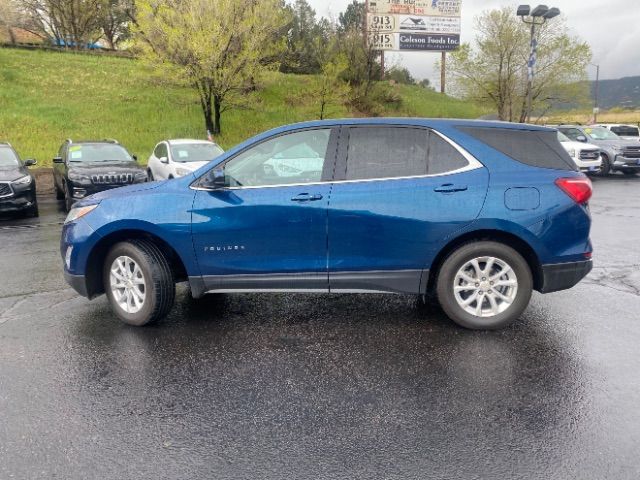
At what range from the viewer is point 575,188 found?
4.36 metres

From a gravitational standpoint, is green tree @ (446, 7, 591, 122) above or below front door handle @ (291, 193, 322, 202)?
above

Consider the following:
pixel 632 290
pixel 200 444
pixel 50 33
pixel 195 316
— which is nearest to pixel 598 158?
pixel 632 290

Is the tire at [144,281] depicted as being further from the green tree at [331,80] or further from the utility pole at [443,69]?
the utility pole at [443,69]

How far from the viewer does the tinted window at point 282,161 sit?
455 centimetres

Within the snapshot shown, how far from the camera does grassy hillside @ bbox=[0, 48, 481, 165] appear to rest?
77.7ft

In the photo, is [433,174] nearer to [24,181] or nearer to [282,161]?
[282,161]

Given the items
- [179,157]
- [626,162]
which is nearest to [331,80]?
[626,162]

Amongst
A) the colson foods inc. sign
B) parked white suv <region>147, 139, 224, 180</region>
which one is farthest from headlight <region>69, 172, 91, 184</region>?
the colson foods inc. sign

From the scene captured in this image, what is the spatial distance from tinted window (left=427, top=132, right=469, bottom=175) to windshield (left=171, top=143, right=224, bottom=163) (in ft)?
32.9

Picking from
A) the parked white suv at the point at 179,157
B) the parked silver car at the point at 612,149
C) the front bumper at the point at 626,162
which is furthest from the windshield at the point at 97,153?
the front bumper at the point at 626,162

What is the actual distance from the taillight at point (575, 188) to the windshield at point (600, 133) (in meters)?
18.1

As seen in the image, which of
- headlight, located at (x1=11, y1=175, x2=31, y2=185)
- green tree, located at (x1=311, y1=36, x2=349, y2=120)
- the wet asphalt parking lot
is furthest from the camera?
green tree, located at (x1=311, y1=36, x2=349, y2=120)

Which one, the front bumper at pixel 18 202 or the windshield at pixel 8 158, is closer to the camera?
the front bumper at pixel 18 202

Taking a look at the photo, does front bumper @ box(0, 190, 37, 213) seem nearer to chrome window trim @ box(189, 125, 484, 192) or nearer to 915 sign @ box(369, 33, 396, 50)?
chrome window trim @ box(189, 125, 484, 192)
